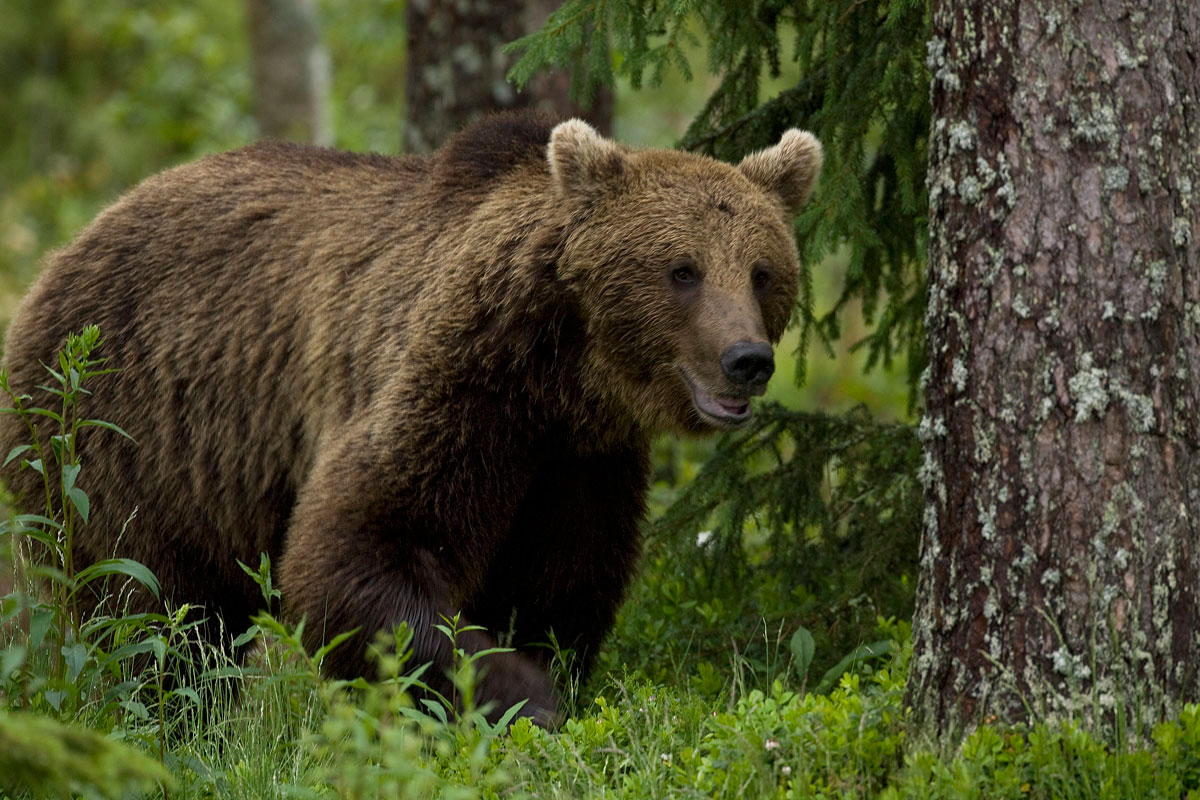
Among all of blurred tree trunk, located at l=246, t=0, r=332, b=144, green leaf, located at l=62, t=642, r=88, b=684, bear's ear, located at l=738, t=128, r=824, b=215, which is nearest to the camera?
green leaf, located at l=62, t=642, r=88, b=684

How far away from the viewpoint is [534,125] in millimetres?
5730

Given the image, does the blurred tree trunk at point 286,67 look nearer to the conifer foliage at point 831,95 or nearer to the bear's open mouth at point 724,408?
the conifer foliage at point 831,95

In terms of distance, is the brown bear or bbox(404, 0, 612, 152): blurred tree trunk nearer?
the brown bear

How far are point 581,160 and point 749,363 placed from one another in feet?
3.32

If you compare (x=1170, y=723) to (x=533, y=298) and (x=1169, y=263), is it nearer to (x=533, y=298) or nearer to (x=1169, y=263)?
(x=1169, y=263)

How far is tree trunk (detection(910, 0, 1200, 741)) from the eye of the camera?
3.67 m

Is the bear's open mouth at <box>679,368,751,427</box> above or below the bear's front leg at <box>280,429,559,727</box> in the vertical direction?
above

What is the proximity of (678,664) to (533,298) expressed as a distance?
5.23 feet

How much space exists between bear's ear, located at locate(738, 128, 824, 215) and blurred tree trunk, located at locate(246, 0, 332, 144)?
9.86m

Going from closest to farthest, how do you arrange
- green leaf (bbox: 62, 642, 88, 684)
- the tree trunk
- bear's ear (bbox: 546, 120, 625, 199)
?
the tree trunk, green leaf (bbox: 62, 642, 88, 684), bear's ear (bbox: 546, 120, 625, 199)

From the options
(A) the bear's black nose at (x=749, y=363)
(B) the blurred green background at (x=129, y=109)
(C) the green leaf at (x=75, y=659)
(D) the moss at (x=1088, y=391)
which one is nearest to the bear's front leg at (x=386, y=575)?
(A) the bear's black nose at (x=749, y=363)

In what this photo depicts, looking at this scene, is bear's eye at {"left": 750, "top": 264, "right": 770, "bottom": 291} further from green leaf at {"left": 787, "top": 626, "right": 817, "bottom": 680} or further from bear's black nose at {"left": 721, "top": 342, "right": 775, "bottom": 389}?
green leaf at {"left": 787, "top": 626, "right": 817, "bottom": 680}

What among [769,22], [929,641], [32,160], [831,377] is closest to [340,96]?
[32,160]

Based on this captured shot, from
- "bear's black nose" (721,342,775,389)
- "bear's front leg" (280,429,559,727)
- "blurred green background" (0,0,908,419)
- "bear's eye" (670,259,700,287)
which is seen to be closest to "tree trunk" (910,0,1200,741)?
"bear's black nose" (721,342,775,389)
